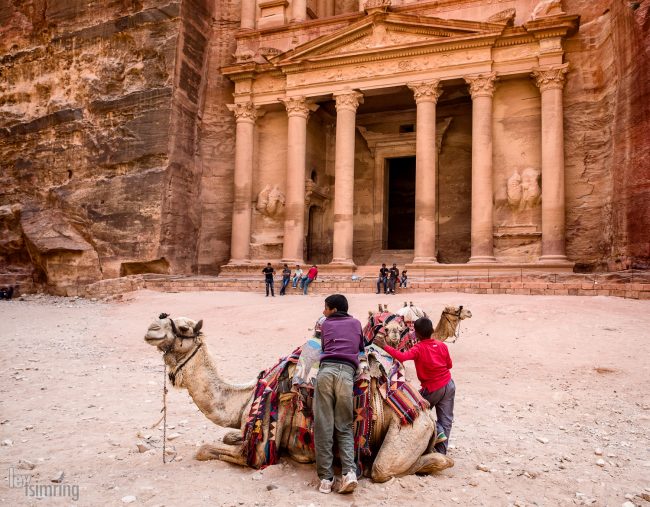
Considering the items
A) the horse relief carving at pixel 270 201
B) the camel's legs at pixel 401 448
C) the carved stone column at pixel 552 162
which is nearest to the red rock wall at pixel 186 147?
the horse relief carving at pixel 270 201

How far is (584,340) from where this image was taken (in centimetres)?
979

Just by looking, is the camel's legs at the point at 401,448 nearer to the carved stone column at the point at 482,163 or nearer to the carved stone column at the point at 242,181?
the carved stone column at the point at 482,163

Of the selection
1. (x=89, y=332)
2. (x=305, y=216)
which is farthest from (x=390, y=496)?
(x=305, y=216)

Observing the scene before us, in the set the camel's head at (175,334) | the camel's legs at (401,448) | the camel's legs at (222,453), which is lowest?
the camel's legs at (222,453)

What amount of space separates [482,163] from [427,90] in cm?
372

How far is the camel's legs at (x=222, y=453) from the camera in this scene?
4711mm

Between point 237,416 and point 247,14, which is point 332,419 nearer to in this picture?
point 237,416

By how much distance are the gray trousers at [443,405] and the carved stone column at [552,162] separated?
16008 mm

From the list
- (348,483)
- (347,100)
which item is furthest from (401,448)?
(347,100)

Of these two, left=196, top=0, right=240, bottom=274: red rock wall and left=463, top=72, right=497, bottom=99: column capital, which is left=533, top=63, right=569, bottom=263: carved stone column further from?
left=196, top=0, right=240, bottom=274: red rock wall

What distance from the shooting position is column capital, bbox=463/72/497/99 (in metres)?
20.8

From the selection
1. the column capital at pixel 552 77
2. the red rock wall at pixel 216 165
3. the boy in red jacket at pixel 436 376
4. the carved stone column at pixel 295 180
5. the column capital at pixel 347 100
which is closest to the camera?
the boy in red jacket at pixel 436 376

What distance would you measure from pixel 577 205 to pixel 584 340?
40.4 feet

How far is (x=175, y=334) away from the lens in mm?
4730
